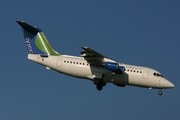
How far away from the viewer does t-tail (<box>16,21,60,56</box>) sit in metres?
29.8

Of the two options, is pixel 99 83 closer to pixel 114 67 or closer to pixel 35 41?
pixel 114 67

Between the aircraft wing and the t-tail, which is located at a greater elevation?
the t-tail

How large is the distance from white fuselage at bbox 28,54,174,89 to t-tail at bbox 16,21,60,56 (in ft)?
3.56

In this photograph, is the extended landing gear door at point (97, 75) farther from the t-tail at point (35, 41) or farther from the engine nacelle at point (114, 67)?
the t-tail at point (35, 41)

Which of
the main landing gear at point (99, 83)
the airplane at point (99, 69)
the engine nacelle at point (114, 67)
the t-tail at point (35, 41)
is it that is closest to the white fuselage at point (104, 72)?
the airplane at point (99, 69)

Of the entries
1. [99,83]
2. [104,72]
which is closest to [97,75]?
[104,72]

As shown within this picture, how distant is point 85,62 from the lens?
28375 millimetres

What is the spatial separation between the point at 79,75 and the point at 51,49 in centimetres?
377

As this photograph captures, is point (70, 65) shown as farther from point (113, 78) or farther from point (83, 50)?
point (113, 78)

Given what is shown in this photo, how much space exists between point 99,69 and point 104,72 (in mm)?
496

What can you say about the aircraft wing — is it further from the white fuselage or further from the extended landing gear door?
the extended landing gear door

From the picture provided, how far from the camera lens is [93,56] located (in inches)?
1081

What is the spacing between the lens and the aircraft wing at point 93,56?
88.8 ft

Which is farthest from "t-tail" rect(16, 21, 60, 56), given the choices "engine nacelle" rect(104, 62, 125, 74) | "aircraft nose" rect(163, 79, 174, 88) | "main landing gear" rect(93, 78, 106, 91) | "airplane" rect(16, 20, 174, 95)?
"aircraft nose" rect(163, 79, 174, 88)
